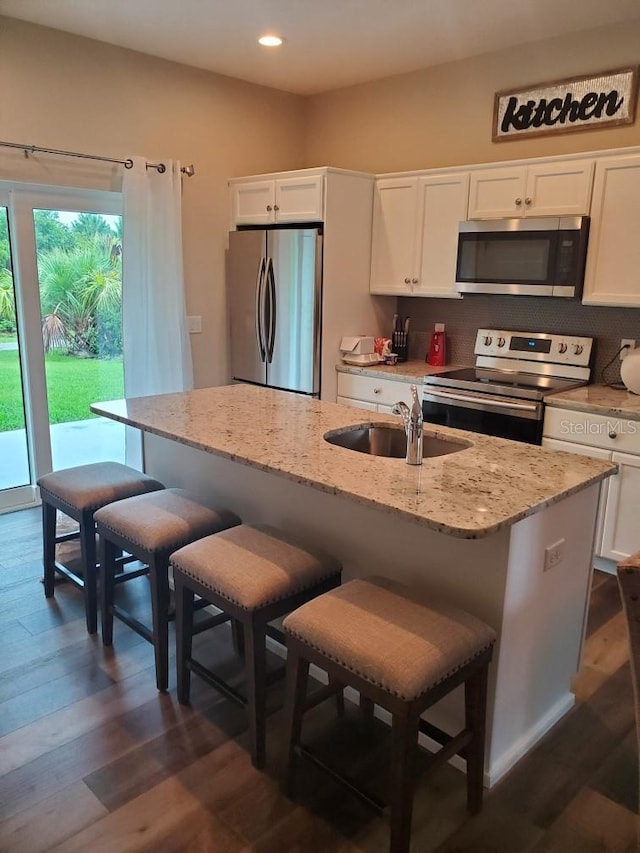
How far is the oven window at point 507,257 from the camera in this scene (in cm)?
349

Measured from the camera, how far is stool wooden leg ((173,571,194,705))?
7.08ft

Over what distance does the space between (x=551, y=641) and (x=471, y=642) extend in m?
0.59

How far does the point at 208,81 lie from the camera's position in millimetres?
4289

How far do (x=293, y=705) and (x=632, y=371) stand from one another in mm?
2524

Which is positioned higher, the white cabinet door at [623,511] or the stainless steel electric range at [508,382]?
the stainless steel electric range at [508,382]

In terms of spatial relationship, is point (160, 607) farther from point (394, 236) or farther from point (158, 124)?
point (158, 124)

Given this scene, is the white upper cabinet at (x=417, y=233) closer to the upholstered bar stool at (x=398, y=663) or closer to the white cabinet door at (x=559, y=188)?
the white cabinet door at (x=559, y=188)

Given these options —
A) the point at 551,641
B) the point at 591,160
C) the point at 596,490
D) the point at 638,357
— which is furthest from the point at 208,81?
the point at 551,641

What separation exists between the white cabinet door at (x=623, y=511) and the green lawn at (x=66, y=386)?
315 centimetres

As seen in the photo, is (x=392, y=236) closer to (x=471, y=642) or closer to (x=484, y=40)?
(x=484, y=40)

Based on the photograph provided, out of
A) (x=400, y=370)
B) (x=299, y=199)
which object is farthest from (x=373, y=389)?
(x=299, y=199)

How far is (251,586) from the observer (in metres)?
1.92

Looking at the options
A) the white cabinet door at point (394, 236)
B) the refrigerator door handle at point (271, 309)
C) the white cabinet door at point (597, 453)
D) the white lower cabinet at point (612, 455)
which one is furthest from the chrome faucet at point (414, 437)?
the refrigerator door handle at point (271, 309)

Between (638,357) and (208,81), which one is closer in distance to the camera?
(638,357)
